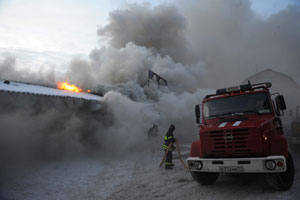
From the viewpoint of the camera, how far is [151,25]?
95.1ft

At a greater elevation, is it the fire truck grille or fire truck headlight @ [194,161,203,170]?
the fire truck grille

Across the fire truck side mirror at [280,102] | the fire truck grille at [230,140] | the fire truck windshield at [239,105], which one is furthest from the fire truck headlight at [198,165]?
the fire truck side mirror at [280,102]

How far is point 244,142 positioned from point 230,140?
32 cm

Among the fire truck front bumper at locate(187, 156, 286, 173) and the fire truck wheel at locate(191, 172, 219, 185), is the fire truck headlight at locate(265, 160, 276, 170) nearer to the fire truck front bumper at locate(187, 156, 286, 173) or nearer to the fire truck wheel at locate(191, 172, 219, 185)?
the fire truck front bumper at locate(187, 156, 286, 173)

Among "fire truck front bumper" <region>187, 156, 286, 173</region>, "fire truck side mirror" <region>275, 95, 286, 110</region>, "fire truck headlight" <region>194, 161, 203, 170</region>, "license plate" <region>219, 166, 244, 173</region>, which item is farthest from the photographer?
"fire truck side mirror" <region>275, 95, 286, 110</region>

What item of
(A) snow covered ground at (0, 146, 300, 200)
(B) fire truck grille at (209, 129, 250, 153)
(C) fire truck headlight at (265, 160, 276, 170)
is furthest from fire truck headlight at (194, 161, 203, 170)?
(C) fire truck headlight at (265, 160, 276, 170)

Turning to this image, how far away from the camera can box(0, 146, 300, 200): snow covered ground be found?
548cm

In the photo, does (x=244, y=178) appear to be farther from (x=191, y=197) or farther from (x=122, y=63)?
(x=122, y=63)

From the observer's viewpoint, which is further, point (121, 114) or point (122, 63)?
point (122, 63)

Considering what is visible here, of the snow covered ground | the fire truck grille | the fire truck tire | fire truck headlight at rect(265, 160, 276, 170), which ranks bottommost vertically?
the snow covered ground

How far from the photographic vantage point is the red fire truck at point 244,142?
16.2 ft

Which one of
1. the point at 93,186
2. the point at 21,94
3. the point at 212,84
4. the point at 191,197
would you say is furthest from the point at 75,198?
the point at 212,84

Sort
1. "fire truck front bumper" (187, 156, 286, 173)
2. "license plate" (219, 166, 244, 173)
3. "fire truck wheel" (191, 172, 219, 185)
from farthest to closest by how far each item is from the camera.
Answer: "fire truck wheel" (191, 172, 219, 185) → "license plate" (219, 166, 244, 173) → "fire truck front bumper" (187, 156, 286, 173)

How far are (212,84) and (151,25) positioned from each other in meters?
17.8
